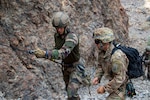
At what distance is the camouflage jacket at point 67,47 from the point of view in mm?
5947

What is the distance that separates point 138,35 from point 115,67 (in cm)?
1097

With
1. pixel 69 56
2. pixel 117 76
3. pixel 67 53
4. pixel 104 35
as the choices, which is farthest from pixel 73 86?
pixel 104 35

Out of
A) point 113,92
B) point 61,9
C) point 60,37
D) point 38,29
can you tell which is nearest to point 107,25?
point 61,9

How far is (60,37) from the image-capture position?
6.38 metres

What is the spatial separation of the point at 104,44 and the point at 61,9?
5.07 m

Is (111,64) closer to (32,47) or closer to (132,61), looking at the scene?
(132,61)

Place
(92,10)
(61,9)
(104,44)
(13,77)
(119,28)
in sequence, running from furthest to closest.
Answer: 1. (119,28)
2. (92,10)
3. (61,9)
4. (13,77)
5. (104,44)

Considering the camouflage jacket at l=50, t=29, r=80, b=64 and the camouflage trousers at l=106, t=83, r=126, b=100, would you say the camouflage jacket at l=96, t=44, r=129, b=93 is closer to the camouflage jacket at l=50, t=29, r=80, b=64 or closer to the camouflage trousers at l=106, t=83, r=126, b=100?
the camouflage trousers at l=106, t=83, r=126, b=100

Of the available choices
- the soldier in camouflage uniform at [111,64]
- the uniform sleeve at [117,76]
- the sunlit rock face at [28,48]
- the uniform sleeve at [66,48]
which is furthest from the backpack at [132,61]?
the sunlit rock face at [28,48]

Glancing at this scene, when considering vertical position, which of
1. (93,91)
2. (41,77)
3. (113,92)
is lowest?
(93,91)

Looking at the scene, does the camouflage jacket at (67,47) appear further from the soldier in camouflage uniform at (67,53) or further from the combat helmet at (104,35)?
the combat helmet at (104,35)

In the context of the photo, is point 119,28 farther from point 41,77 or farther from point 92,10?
point 41,77

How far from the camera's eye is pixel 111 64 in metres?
5.27

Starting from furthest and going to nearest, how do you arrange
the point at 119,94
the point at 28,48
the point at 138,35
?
1. the point at 138,35
2. the point at 28,48
3. the point at 119,94
